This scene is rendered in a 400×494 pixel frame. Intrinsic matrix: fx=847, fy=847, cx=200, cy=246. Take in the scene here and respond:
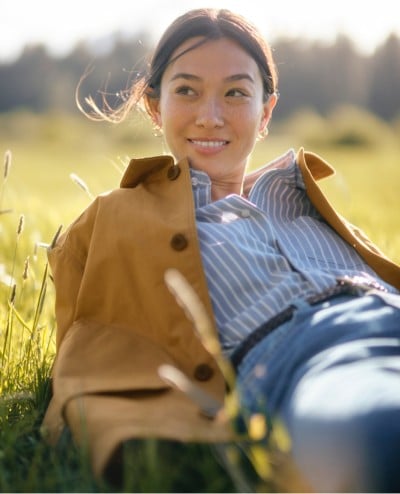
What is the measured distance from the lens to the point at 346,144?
3256cm

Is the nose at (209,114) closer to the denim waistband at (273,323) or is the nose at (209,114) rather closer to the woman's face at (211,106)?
the woman's face at (211,106)

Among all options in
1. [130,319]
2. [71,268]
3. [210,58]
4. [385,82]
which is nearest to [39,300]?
→ [71,268]

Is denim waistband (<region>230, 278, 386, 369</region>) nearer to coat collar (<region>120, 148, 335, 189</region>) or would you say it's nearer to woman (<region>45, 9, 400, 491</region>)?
woman (<region>45, 9, 400, 491</region>)

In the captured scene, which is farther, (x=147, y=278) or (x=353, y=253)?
(x=353, y=253)

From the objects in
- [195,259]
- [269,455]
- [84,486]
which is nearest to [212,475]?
[269,455]

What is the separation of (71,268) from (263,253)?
24.7 inches

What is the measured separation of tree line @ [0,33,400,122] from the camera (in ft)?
153

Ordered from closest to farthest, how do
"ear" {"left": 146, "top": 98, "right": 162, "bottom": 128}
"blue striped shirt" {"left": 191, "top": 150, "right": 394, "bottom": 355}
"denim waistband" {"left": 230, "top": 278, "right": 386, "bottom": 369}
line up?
"denim waistband" {"left": 230, "top": 278, "right": 386, "bottom": 369}
"blue striped shirt" {"left": 191, "top": 150, "right": 394, "bottom": 355}
"ear" {"left": 146, "top": 98, "right": 162, "bottom": 128}

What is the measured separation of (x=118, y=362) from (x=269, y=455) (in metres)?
0.64

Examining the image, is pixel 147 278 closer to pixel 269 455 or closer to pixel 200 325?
pixel 269 455

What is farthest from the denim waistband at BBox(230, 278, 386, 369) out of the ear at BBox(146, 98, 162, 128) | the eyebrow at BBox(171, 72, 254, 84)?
Result: the ear at BBox(146, 98, 162, 128)

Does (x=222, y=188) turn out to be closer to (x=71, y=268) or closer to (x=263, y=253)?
(x=263, y=253)

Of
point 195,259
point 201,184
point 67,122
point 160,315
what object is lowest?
point 160,315

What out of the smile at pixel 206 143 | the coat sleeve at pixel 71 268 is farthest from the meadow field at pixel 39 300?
the smile at pixel 206 143
